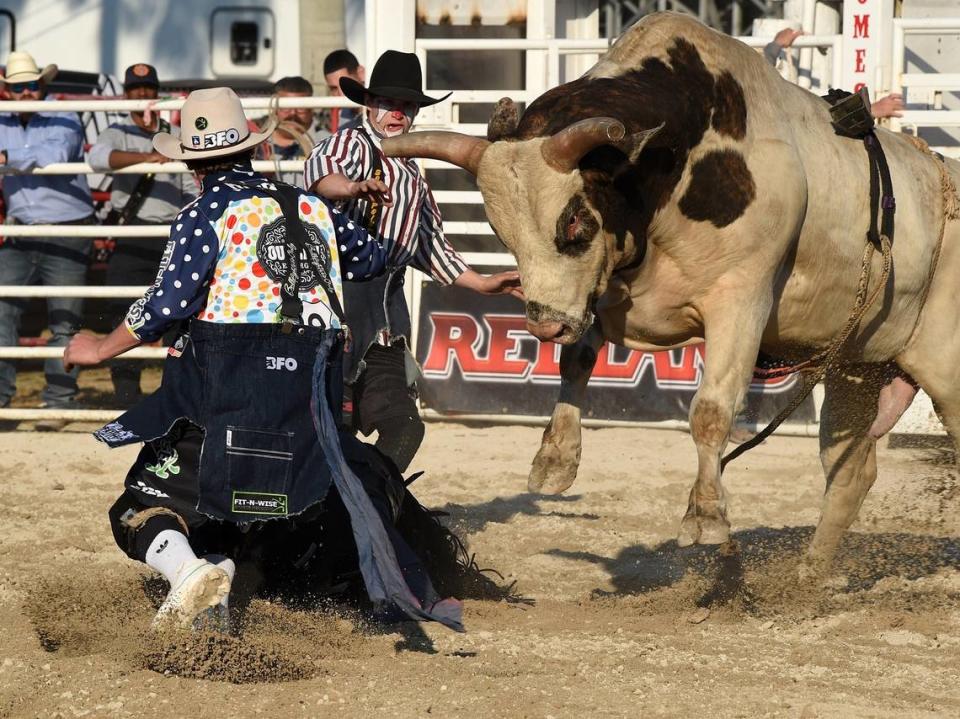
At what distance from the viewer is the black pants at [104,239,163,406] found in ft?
30.5

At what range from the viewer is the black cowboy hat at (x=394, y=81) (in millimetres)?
5594

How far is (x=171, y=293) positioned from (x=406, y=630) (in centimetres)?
135

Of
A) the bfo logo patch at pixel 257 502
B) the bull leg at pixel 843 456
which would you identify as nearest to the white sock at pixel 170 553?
the bfo logo patch at pixel 257 502

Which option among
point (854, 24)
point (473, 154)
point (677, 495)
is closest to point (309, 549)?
point (473, 154)

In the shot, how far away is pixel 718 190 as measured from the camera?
14.5ft

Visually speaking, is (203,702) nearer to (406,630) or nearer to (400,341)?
(406,630)

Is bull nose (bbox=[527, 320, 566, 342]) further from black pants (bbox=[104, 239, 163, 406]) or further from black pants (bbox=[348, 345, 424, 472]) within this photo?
black pants (bbox=[104, 239, 163, 406])

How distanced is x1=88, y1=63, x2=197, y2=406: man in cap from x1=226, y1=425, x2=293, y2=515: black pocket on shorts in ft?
16.8

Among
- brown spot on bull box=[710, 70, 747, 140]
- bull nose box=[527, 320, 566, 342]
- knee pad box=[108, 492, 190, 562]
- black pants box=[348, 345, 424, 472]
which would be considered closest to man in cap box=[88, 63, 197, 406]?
black pants box=[348, 345, 424, 472]

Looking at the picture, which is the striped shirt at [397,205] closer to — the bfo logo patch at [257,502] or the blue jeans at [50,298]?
the bfo logo patch at [257,502]

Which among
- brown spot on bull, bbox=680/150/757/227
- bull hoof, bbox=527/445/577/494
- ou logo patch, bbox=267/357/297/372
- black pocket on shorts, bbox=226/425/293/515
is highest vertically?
brown spot on bull, bbox=680/150/757/227

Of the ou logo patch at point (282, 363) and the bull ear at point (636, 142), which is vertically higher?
the bull ear at point (636, 142)

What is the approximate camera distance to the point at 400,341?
18.9ft

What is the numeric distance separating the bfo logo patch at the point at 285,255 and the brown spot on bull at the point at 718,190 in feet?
3.62
